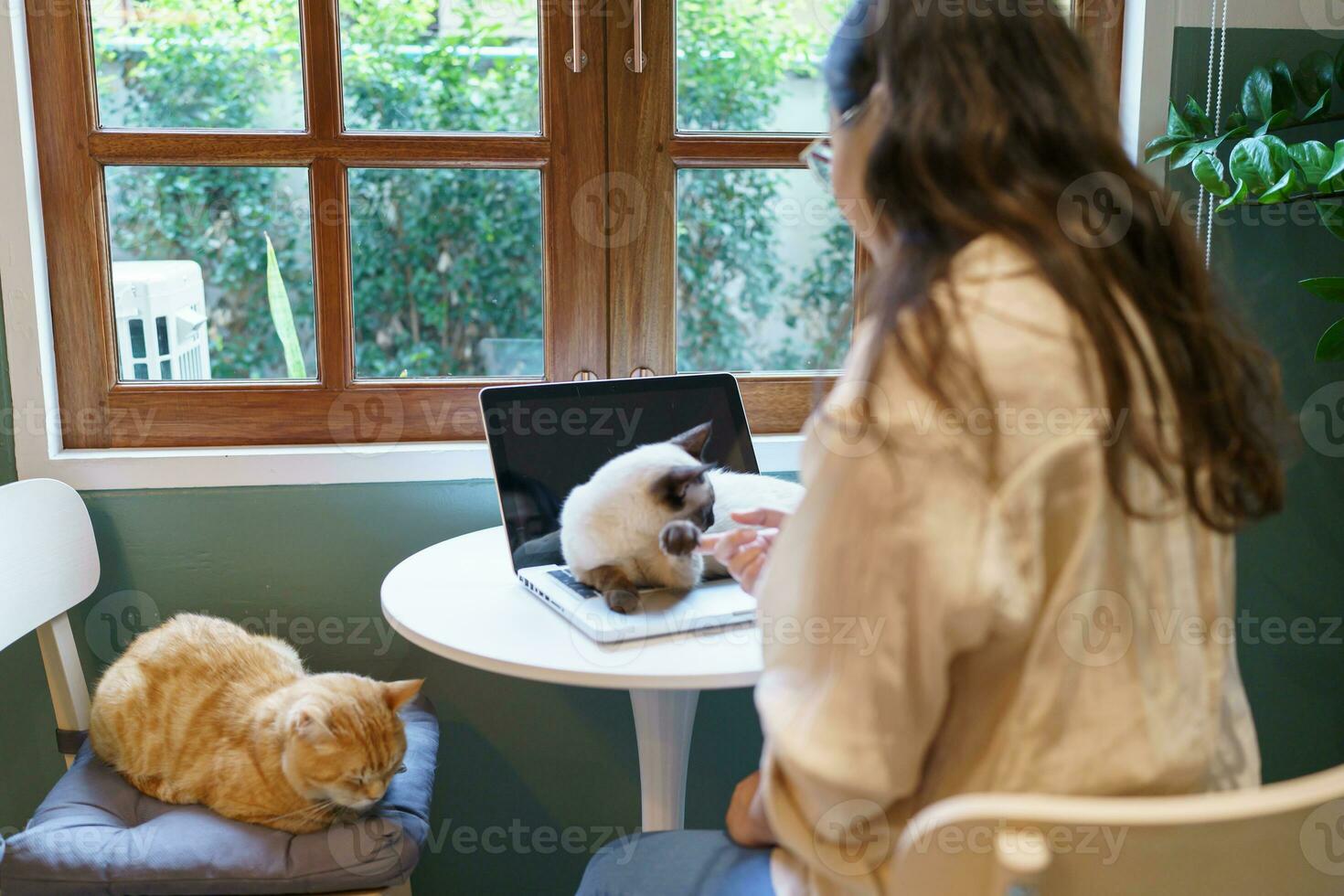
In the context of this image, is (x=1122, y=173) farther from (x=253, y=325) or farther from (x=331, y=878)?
(x=253, y=325)

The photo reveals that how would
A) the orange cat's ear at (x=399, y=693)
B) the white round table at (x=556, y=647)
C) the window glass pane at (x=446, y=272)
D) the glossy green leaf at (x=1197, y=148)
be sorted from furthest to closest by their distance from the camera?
the window glass pane at (x=446, y=272) < the glossy green leaf at (x=1197, y=148) < the orange cat's ear at (x=399, y=693) < the white round table at (x=556, y=647)

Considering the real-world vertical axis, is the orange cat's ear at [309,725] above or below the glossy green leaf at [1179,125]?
below

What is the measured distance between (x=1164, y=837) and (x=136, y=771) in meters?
1.30

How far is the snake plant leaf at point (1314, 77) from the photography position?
5.62 feet

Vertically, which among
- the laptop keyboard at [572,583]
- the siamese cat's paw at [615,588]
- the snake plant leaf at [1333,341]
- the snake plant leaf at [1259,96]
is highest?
the snake plant leaf at [1259,96]

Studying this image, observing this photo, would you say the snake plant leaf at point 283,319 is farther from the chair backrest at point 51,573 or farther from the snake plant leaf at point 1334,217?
the snake plant leaf at point 1334,217

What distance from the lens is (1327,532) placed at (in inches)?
77.9

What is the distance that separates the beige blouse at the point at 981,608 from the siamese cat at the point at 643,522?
1.63 feet

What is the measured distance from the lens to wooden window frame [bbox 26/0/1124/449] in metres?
1.74

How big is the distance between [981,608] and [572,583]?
76cm

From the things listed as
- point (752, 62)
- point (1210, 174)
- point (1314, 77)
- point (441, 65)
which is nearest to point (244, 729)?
point (441, 65)

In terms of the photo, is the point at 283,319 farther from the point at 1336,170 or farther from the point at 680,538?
the point at 1336,170

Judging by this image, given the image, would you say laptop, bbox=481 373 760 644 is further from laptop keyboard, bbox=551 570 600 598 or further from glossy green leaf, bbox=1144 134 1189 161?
glossy green leaf, bbox=1144 134 1189 161

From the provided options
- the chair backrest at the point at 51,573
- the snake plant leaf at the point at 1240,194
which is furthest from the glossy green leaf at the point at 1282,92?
the chair backrest at the point at 51,573
